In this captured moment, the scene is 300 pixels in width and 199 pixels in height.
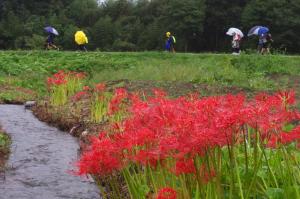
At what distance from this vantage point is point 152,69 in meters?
19.2

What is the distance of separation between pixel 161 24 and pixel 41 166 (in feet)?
170

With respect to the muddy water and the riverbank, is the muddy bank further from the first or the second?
the riverbank

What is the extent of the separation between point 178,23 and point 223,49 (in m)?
5.40

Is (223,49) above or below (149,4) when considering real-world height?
below

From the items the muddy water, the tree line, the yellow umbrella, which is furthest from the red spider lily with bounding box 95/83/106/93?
the tree line

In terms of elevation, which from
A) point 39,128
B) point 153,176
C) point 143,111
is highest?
point 143,111

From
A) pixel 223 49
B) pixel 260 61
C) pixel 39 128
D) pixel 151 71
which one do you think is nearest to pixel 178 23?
pixel 223 49

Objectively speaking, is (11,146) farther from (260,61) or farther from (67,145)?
(260,61)

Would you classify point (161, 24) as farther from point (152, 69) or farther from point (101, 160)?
point (101, 160)

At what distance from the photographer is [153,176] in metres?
4.63

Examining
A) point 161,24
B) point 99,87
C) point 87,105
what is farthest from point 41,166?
point 161,24

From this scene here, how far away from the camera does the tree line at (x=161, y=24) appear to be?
49.3 m

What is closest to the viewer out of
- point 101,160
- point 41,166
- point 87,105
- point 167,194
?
point 167,194

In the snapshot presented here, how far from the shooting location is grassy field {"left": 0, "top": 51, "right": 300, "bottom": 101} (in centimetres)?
1722
